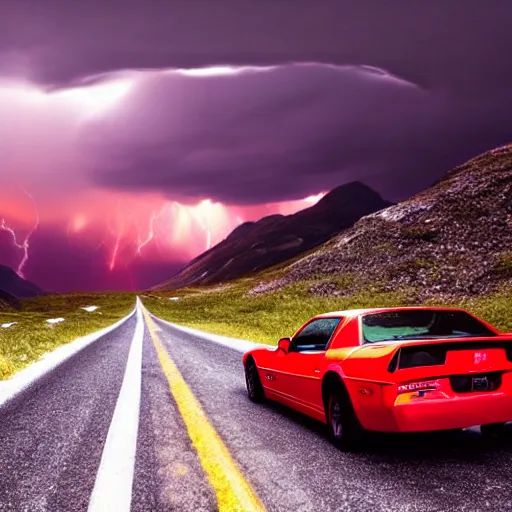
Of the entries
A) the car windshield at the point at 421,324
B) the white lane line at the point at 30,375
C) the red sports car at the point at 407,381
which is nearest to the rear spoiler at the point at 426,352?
the red sports car at the point at 407,381

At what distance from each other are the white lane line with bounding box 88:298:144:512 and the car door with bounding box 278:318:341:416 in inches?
76.0

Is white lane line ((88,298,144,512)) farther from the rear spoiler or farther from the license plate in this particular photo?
the license plate

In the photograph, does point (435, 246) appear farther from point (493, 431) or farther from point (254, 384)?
point (493, 431)

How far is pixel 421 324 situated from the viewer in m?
6.29

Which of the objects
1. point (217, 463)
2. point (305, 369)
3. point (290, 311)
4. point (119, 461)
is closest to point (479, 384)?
point (305, 369)

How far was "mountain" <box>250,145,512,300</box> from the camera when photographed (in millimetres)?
56500

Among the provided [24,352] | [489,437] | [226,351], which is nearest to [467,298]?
[226,351]

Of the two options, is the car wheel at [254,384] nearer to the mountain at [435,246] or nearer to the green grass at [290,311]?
the green grass at [290,311]

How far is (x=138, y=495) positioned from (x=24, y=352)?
12.7 meters

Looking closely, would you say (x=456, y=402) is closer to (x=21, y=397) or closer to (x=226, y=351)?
(x=21, y=397)

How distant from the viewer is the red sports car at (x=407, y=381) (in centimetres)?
462

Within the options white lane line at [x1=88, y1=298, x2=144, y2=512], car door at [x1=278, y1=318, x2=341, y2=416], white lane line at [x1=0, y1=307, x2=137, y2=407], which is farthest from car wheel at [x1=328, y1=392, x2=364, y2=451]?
white lane line at [x1=0, y1=307, x2=137, y2=407]

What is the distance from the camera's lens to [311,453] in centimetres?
504

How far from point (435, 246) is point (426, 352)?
221 ft
